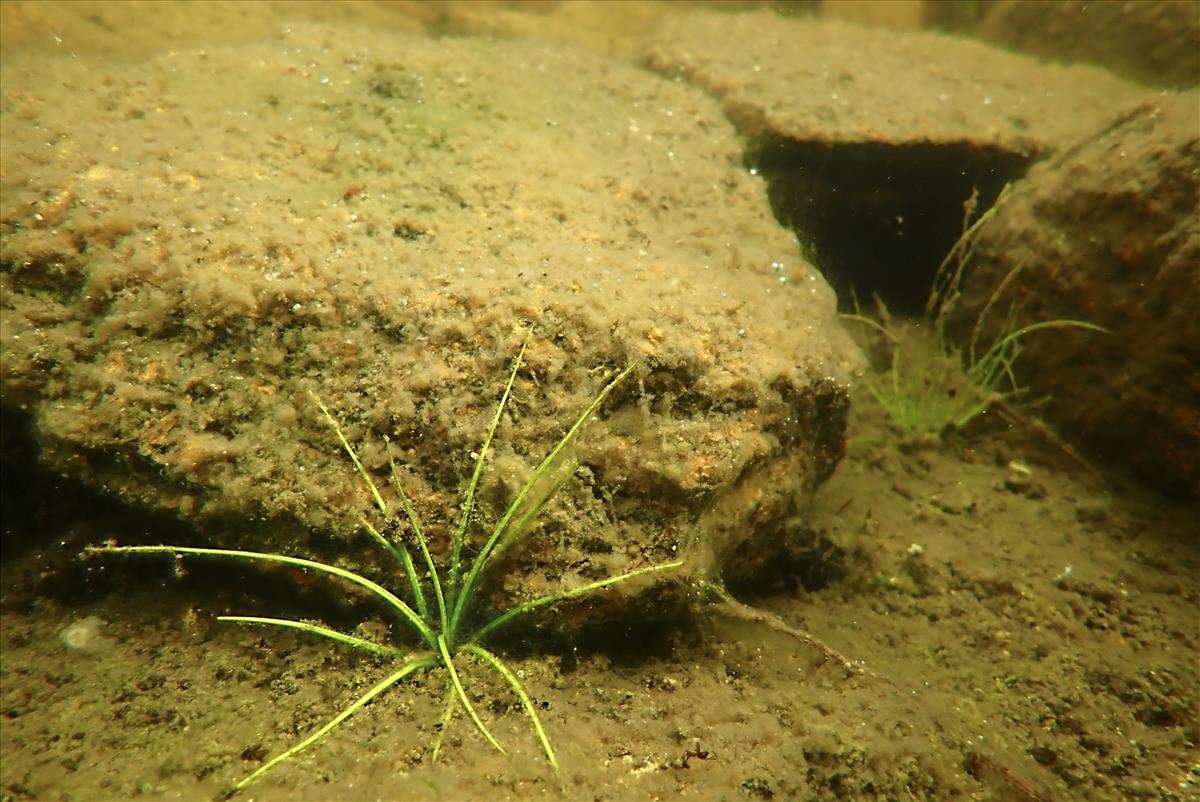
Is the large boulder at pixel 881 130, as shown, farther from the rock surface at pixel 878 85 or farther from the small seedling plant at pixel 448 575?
the small seedling plant at pixel 448 575

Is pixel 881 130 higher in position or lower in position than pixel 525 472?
higher

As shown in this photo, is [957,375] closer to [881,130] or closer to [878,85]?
[881,130]

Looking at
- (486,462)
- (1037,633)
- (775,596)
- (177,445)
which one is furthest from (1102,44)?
(177,445)

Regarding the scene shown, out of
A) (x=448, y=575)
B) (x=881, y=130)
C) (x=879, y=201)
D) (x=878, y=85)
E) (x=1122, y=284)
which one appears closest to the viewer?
(x=448, y=575)

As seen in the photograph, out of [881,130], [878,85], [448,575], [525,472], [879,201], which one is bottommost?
[448,575]

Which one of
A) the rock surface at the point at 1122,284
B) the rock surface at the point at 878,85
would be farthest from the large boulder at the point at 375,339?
the rock surface at the point at 878,85

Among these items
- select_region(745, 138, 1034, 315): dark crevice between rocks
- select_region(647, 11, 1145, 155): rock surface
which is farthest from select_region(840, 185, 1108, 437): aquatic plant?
select_region(647, 11, 1145, 155): rock surface

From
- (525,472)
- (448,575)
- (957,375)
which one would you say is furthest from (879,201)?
(448,575)

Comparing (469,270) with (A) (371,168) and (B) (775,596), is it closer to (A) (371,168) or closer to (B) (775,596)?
(A) (371,168)
